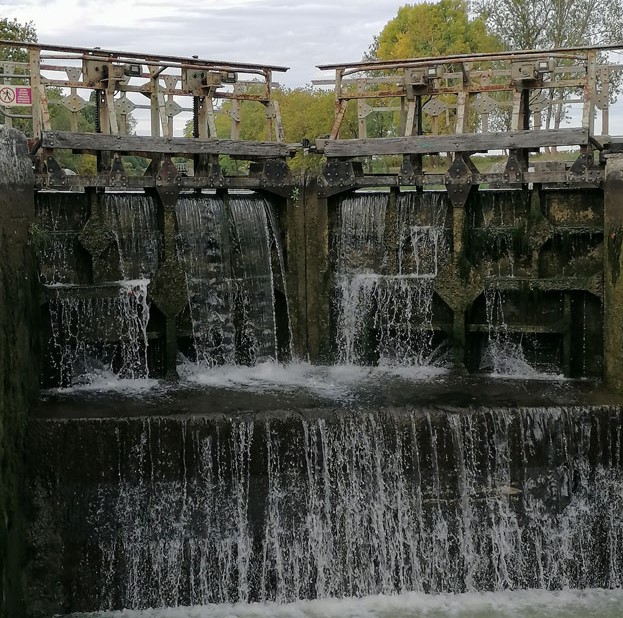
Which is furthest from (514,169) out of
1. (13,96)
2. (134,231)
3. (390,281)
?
(13,96)

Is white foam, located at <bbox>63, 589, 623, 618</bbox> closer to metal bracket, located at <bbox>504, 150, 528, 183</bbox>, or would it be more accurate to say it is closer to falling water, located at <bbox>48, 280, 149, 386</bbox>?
falling water, located at <bbox>48, 280, 149, 386</bbox>

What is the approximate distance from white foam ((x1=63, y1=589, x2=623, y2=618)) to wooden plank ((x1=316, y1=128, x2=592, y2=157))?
5.31 m

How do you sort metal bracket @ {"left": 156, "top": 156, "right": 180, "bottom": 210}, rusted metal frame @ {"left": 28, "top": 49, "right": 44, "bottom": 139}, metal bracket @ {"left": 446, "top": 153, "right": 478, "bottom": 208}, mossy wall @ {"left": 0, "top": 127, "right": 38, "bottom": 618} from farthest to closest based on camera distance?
1. metal bracket @ {"left": 446, "top": 153, "right": 478, "bottom": 208}
2. metal bracket @ {"left": 156, "top": 156, "right": 180, "bottom": 210}
3. rusted metal frame @ {"left": 28, "top": 49, "right": 44, "bottom": 139}
4. mossy wall @ {"left": 0, "top": 127, "right": 38, "bottom": 618}

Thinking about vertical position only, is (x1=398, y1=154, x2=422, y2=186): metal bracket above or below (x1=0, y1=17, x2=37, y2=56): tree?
below

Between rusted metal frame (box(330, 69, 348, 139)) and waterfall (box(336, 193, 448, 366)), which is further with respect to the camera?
rusted metal frame (box(330, 69, 348, 139))

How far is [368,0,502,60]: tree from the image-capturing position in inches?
1256

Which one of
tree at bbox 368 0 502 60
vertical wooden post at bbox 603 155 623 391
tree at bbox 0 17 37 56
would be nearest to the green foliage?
tree at bbox 0 17 37 56

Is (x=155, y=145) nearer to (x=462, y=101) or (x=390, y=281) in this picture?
(x=390, y=281)

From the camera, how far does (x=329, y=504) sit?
33.9ft

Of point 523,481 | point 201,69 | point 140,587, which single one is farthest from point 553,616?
point 201,69

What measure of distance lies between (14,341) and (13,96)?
434 centimetres

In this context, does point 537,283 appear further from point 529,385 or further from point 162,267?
point 162,267

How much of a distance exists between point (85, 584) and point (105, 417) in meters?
1.66

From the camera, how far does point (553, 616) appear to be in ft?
31.9
